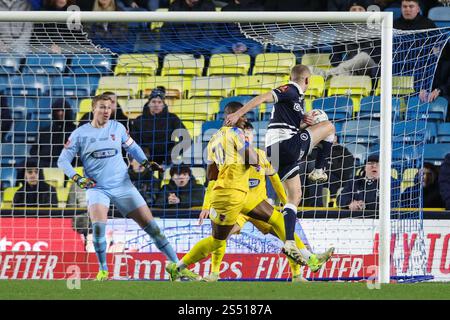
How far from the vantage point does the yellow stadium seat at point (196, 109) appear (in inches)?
586

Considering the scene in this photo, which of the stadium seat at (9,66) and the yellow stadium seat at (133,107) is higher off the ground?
the stadium seat at (9,66)

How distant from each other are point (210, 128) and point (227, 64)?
4.20 feet

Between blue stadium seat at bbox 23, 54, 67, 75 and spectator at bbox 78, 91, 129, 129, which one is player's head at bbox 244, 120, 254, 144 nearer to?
spectator at bbox 78, 91, 129, 129

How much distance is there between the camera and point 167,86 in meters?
15.3

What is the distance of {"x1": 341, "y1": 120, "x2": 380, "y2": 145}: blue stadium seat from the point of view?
1440 centimetres

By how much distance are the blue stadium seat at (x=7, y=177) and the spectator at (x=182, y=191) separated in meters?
2.27

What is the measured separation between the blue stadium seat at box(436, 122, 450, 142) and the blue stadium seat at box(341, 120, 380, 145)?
1242mm

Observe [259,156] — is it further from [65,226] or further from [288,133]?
Result: [65,226]

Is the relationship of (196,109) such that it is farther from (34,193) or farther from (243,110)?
(243,110)

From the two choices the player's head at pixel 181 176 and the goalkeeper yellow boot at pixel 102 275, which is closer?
the goalkeeper yellow boot at pixel 102 275

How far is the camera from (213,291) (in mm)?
10180

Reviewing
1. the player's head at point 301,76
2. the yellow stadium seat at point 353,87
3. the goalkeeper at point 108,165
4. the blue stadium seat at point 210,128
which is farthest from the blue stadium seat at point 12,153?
the player's head at point 301,76

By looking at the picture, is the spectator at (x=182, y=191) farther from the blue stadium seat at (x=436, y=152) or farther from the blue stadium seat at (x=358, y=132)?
the blue stadium seat at (x=436, y=152)

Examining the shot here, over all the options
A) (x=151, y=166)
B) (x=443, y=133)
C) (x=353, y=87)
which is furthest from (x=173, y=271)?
(x=443, y=133)
